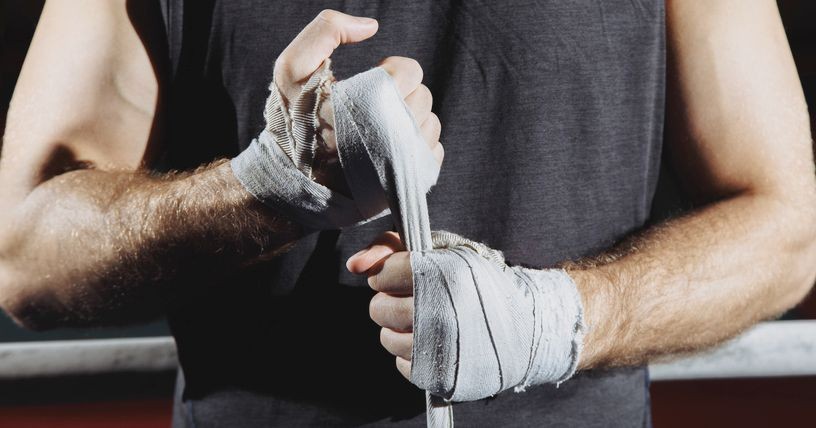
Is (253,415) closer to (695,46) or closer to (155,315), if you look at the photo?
(155,315)

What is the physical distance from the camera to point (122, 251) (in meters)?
0.82

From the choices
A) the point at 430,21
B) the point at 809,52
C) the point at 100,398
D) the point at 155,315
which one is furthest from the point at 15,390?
the point at 809,52

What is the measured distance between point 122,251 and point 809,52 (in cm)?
371

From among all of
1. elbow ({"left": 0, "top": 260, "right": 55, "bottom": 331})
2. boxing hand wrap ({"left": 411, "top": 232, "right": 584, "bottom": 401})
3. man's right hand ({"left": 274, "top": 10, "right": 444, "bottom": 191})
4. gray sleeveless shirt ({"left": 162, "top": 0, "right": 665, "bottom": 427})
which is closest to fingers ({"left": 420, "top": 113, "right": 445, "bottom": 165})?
man's right hand ({"left": 274, "top": 10, "right": 444, "bottom": 191})

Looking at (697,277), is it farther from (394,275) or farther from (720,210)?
(394,275)

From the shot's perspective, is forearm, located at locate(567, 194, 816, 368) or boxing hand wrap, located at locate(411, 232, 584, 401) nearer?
boxing hand wrap, located at locate(411, 232, 584, 401)

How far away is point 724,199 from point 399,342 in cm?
59

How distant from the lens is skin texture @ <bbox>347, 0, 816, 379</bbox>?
0.86 m

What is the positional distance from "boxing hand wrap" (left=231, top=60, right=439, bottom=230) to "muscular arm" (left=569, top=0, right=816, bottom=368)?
0.99 feet

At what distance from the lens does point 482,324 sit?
65 cm

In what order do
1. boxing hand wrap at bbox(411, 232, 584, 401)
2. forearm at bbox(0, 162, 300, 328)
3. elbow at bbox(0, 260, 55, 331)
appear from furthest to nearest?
elbow at bbox(0, 260, 55, 331), forearm at bbox(0, 162, 300, 328), boxing hand wrap at bbox(411, 232, 584, 401)

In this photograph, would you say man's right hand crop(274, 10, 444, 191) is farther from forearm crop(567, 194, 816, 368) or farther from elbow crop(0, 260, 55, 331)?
elbow crop(0, 260, 55, 331)

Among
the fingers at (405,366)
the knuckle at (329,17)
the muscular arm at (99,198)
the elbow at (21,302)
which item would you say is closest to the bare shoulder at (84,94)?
the muscular arm at (99,198)

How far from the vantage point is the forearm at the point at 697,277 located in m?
0.82
